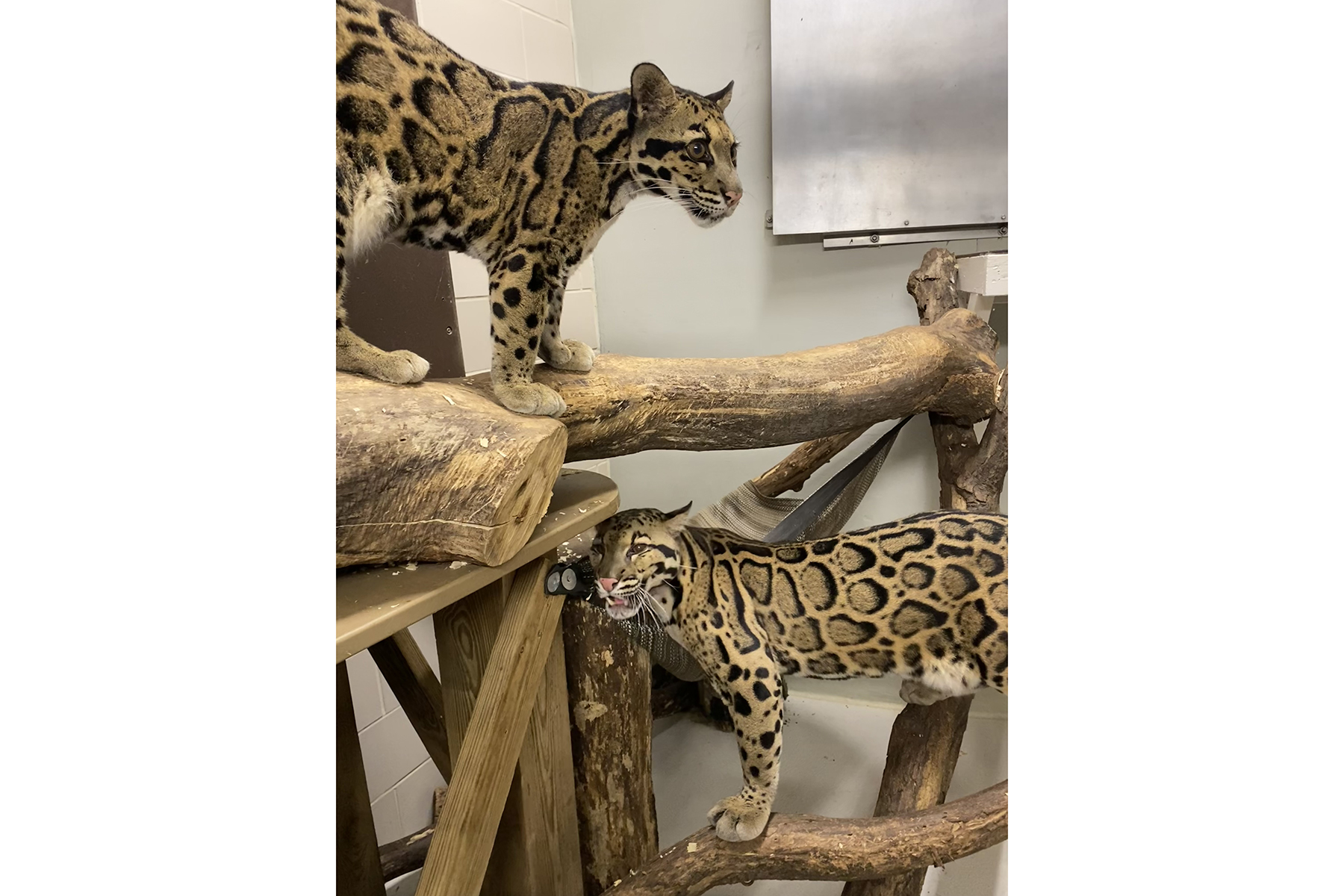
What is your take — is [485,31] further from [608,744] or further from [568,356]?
[608,744]

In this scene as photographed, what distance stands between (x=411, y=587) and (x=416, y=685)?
0.62 m

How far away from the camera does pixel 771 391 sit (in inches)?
45.4

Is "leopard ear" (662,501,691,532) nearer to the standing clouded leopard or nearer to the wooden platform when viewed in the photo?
the wooden platform

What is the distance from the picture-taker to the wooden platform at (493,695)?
0.69 metres

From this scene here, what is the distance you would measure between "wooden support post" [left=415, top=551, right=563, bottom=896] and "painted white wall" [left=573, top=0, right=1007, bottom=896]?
0.88m

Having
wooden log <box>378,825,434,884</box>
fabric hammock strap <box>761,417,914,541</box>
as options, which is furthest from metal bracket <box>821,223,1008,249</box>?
wooden log <box>378,825,434,884</box>

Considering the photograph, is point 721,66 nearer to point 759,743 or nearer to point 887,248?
point 887,248

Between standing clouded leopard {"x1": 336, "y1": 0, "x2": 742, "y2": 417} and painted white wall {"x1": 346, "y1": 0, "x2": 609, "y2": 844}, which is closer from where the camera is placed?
standing clouded leopard {"x1": 336, "y1": 0, "x2": 742, "y2": 417}

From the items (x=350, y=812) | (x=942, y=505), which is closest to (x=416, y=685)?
(x=350, y=812)

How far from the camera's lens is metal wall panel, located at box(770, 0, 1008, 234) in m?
1.45

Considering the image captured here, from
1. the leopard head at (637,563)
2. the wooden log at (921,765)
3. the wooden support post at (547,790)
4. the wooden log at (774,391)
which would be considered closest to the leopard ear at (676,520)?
the leopard head at (637,563)
